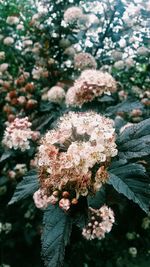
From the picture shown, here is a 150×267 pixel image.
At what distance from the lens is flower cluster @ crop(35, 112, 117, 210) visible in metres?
1.50

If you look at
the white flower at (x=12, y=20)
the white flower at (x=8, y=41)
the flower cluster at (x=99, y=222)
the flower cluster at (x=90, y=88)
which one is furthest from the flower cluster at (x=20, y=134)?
the white flower at (x=12, y=20)

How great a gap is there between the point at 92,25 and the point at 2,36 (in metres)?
0.80

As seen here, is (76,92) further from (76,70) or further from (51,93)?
(76,70)

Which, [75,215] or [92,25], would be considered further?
[92,25]

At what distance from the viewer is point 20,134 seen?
8.64 ft

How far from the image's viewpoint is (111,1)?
12.0ft

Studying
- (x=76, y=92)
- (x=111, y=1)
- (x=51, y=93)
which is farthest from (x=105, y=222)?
(x=111, y=1)

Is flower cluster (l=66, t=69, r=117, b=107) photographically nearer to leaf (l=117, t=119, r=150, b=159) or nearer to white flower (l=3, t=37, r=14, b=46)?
leaf (l=117, t=119, r=150, b=159)

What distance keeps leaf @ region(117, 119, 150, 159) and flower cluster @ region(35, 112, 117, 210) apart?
0.08 meters

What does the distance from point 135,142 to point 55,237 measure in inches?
18.3

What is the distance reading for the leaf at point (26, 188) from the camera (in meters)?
1.73

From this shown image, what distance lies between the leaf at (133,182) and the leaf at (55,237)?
21 centimetres

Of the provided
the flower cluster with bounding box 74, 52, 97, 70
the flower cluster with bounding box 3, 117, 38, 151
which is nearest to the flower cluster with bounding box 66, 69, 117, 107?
the flower cluster with bounding box 3, 117, 38, 151

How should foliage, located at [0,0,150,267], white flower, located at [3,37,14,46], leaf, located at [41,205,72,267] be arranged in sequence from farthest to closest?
white flower, located at [3,37,14,46] < foliage, located at [0,0,150,267] < leaf, located at [41,205,72,267]
